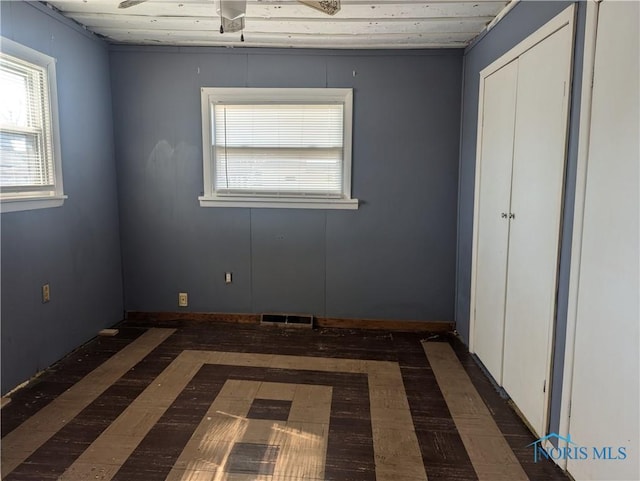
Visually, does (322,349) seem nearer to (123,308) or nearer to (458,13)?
(123,308)

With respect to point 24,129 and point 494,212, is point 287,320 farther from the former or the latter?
point 24,129

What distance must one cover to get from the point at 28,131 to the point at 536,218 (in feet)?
10.5

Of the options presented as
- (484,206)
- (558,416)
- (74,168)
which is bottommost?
(558,416)

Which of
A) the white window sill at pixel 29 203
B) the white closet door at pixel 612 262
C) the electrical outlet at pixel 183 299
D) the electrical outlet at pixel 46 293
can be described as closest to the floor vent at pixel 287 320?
the electrical outlet at pixel 183 299

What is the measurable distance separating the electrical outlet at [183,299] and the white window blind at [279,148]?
3.54 feet

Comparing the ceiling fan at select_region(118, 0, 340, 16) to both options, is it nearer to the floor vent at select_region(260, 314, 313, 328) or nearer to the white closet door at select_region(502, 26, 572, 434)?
the white closet door at select_region(502, 26, 572, 434)

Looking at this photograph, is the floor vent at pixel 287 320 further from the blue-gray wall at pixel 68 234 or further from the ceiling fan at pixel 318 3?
the ceiling fan at pixel 318 3

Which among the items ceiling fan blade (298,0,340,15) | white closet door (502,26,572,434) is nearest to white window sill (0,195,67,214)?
ceiling fan blade (298,0,340,15)

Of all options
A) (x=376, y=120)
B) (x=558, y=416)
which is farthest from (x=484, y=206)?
(x=558, y=416)

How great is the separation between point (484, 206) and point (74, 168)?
3133 mm

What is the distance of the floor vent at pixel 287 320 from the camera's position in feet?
12.6

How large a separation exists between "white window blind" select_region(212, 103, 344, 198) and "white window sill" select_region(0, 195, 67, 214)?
1.31 metres

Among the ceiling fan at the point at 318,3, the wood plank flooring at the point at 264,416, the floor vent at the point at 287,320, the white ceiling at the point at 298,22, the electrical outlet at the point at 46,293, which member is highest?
the white ceiling at the point at 298,22

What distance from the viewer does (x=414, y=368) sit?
9.87 ft
